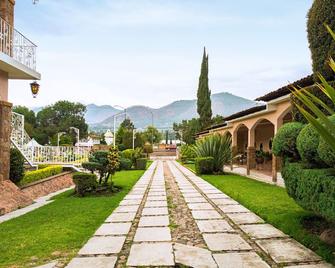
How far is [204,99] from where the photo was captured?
3784 cm

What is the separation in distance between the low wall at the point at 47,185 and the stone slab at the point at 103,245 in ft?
20.6

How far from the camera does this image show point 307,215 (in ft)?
19.7

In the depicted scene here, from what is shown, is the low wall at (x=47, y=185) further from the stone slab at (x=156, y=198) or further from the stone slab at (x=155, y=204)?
the stone slab at (x=155, y=204)

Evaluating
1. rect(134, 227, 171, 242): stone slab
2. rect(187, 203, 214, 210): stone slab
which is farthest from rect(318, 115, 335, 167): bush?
rect(187, 203, 214, 210): stone slab

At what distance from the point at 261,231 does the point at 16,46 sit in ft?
28.7

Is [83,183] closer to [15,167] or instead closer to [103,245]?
[15,167]

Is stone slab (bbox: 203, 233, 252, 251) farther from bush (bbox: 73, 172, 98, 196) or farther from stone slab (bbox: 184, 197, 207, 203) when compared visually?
bush (bbox: 73, 172, 98, 196)

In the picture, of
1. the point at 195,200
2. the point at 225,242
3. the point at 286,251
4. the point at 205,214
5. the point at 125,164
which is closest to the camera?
the point at 286,251

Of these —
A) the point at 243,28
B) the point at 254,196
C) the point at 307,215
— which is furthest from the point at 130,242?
the point at 243,28

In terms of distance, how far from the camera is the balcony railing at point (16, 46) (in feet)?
30.8

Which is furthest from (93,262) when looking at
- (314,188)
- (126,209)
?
(126,209)

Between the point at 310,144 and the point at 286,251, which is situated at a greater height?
the point at 310,144

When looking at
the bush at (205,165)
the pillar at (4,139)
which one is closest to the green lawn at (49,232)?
the pillar at (4,139)

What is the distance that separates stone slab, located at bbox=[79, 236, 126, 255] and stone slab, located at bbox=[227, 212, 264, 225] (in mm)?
2083
